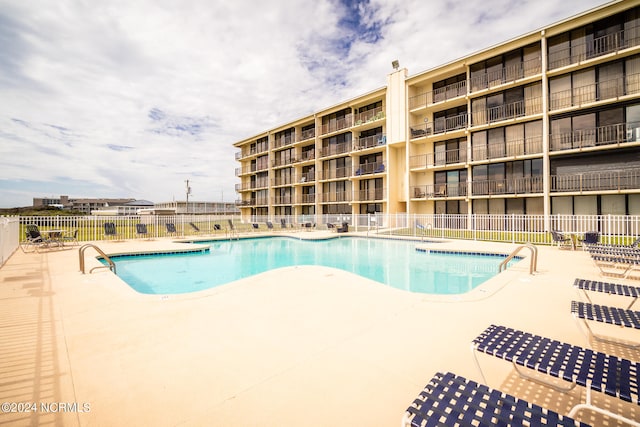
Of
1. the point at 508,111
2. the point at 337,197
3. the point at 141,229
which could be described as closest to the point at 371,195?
the point at 337,197

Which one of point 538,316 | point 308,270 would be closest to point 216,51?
→ point 308,270

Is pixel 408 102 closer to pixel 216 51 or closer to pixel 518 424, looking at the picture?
pixel 216 51

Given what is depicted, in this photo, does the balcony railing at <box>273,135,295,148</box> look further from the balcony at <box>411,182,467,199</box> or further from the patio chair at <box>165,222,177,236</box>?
the patio chair at <box>165,222,177,236</box>

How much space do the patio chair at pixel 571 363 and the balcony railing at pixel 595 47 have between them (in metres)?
21.4

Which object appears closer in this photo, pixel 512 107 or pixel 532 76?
pixel 532 76

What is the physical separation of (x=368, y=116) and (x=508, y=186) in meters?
13.3

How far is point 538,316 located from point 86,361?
5828 mm

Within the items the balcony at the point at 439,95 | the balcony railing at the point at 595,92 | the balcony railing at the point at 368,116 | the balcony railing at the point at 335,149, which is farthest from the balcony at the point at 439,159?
the balcony railing at the point at 335,149

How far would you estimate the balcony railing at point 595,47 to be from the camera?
48.7 ft

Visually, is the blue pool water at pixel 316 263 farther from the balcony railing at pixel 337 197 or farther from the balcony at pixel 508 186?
the balcony railing at pixel 337 197

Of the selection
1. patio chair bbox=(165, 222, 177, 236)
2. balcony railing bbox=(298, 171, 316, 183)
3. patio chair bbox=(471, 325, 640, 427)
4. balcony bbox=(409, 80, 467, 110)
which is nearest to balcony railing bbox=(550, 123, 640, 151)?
balcony bbox=(409, 80, 467, 110)

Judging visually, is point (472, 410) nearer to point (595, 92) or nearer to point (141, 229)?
point (141, 229)

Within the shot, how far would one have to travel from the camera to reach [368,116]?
26.1 metres

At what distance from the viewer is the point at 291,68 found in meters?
16.3
